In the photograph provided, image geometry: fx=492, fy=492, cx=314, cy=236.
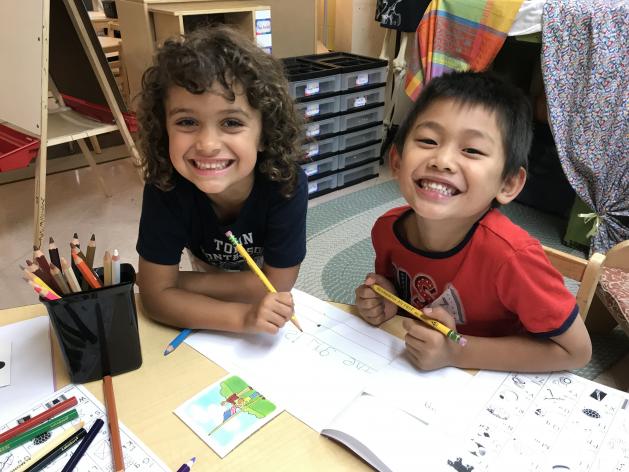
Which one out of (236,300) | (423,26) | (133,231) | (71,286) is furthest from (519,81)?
(71,286)

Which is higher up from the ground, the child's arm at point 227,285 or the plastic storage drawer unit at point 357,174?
the child's arm at point 227,285

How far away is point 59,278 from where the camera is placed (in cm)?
56

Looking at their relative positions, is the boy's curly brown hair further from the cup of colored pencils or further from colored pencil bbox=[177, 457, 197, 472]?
colored pencil bbox=[177, 457, 197, 472]

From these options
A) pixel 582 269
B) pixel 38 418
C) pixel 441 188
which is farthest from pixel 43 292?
pixel 582 269

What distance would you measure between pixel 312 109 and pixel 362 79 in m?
0.31

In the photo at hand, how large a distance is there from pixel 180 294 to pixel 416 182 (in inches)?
14.8

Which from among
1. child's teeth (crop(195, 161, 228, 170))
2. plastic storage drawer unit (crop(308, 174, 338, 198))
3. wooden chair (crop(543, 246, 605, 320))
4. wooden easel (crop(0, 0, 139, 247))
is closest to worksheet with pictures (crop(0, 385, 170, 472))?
child's teeth (crop(195, 161, 228, 170))

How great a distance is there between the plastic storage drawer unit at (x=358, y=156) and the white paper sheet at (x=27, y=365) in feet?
6.21

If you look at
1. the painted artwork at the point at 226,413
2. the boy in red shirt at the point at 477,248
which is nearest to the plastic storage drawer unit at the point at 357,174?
the boy in red shirt at the point at 477,248

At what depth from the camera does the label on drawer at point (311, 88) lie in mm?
2141

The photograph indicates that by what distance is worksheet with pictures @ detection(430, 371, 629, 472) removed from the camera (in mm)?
485

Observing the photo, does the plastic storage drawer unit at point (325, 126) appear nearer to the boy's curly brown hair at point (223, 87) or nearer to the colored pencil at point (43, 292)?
the boy's curly brown hair at point (223, 87)

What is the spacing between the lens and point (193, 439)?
0.51 meters

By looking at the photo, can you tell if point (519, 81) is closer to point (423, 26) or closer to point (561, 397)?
point (423, 26)
